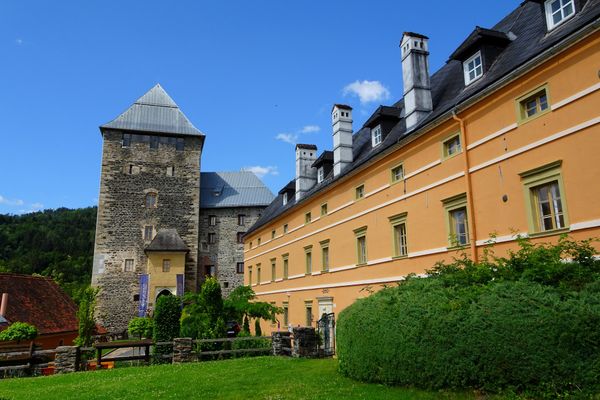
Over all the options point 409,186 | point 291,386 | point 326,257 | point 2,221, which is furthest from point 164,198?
point 2,221

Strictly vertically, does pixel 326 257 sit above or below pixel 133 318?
above

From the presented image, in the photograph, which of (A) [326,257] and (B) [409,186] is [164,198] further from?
(B) [409,186]

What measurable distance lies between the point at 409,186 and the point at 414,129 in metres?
2.05

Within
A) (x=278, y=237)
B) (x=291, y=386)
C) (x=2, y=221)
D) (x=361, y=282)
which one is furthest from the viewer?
(x=2, y=221)

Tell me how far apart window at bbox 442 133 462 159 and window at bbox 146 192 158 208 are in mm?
34954

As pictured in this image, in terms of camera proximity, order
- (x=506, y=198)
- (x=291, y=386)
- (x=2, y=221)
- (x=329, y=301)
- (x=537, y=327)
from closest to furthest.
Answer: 1. (x=537, y=327)
2. (x=291, y=386)
3. (x=506, y=198)
4. (x=329, y=301)
5. (x=2, y=221)

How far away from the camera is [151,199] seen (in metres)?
43.5

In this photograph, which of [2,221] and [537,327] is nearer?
[537,327]

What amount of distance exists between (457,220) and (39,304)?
25.8 m

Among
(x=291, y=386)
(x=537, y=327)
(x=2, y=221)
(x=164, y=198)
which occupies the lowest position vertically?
(x=291, y=386)

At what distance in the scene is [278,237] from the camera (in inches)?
1217

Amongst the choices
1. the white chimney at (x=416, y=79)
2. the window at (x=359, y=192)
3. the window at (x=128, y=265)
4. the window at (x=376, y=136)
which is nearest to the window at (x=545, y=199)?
the white chimney at (x=416, y=79)

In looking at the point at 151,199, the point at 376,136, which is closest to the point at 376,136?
the point at 376,136

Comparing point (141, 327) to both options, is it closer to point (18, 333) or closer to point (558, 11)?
point (18, 333)
